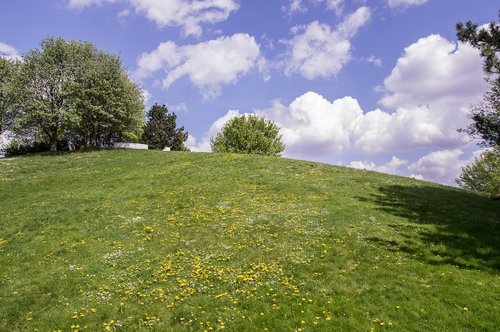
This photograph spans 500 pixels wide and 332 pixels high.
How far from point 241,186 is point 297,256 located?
16.3 metres

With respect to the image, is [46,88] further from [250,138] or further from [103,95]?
[250,138]

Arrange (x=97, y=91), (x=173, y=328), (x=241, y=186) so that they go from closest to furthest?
(x=173, y=328), (x=241, y=186), (x=97, y=91)

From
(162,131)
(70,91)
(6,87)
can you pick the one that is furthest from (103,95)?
(162,131)

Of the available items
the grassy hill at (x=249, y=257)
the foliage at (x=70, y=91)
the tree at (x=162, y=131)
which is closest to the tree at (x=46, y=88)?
the foliage at (x=70, y=91)

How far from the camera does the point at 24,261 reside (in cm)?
2172

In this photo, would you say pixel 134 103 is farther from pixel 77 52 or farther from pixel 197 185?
pixel 197 185

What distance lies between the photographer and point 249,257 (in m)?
20.6

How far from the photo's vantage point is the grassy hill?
1509 centimetres

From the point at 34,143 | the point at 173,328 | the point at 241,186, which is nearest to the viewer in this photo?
the point at 173,328

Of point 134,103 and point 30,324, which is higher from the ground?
point 134,103

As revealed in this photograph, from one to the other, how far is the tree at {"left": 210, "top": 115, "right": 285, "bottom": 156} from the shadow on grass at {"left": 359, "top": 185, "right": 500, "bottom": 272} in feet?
238

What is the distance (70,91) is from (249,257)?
55.7 m

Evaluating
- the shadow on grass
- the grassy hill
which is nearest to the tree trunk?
the grassy hill

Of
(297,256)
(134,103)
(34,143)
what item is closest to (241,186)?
(297,256)
